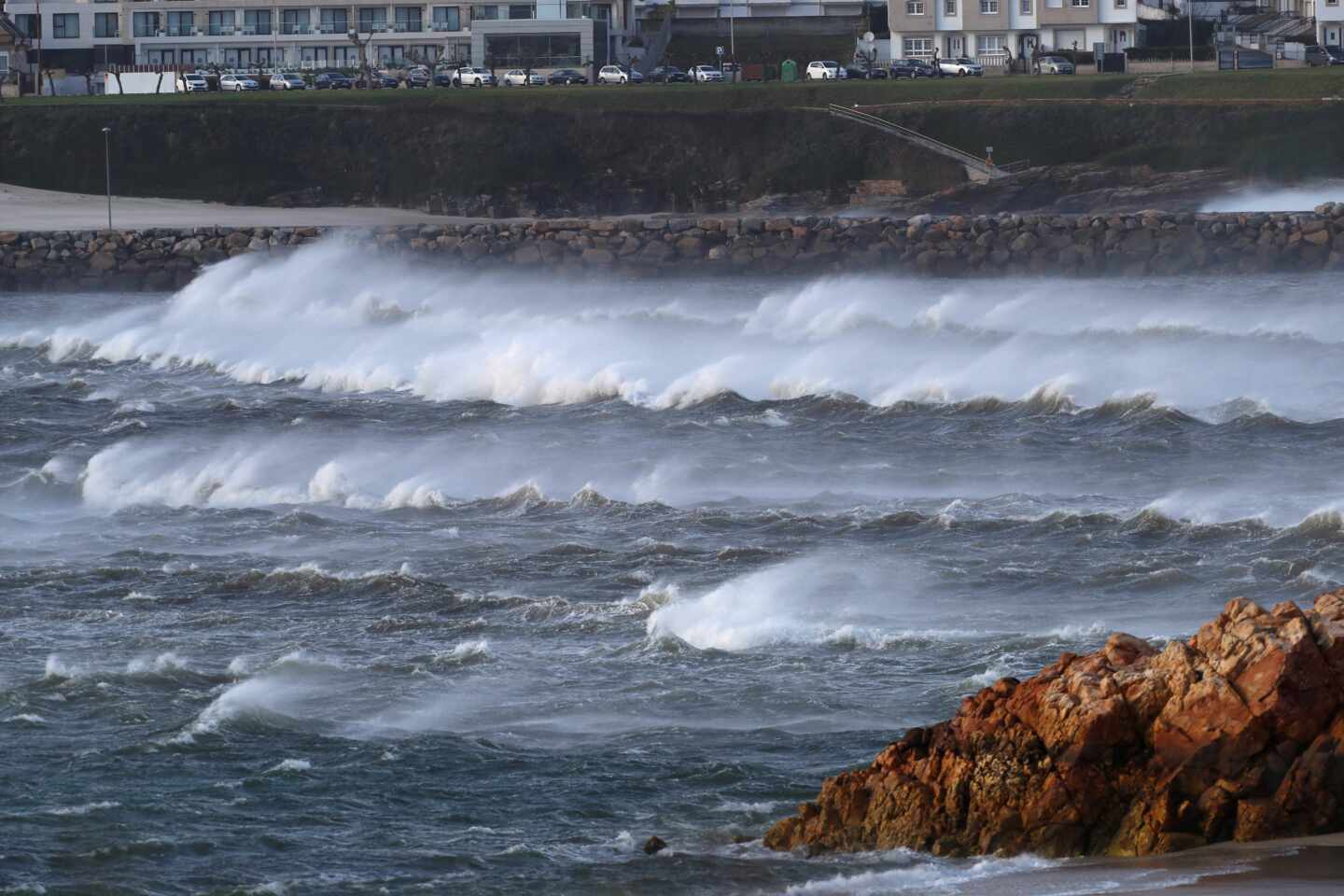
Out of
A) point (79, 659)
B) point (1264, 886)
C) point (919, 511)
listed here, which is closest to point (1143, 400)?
point (919, 511)

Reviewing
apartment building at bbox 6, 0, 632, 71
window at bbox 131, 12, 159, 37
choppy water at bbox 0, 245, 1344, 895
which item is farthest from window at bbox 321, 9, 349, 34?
choppy water at bbox 0, 245, 1344, 895

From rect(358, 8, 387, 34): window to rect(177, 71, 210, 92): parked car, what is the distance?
31.8ft

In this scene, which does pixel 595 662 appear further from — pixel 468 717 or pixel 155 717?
pixel 155 717

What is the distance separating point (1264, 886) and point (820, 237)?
42824 millimetres

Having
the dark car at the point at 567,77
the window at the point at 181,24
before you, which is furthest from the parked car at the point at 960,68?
the window at the point at 181,24

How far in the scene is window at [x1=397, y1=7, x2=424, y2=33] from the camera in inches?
3617

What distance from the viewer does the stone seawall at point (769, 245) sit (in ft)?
163

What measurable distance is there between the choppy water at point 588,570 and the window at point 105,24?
60.7m

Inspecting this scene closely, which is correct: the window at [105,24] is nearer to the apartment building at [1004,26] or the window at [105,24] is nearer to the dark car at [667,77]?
the dark car at [667,77]

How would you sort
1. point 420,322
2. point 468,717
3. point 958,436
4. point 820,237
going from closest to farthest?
point 468,717
point 958,436
point 420,322
point 820,237

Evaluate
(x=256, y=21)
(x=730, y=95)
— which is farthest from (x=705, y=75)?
(x=256, y=21)

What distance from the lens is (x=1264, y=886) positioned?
10.6m

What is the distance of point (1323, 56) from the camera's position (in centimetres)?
7550

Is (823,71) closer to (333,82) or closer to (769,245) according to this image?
(333,82)
